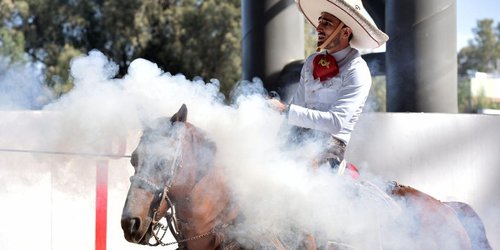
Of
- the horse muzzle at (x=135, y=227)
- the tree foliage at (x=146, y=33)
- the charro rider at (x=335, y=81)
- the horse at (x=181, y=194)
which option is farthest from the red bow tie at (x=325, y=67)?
the tree foliage at (x=146, y=33)

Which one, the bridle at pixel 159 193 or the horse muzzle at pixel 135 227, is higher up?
the bridle at pixel 159 193

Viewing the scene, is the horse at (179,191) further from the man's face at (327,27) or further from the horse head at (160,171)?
the man's face at (327,27)

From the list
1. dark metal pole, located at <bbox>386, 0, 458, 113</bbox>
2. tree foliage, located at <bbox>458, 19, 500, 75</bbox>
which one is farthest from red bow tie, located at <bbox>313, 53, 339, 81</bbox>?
tree foliage, located at <bbox>458, 19, 500, 75</bbox>

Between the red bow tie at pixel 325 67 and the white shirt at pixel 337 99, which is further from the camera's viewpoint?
the red bow tie at pixel 325 67

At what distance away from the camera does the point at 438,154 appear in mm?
7559

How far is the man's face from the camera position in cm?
460

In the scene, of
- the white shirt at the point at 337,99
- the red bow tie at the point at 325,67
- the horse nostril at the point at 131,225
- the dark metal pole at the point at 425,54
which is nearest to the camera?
the horse nostril at the point at 131,225

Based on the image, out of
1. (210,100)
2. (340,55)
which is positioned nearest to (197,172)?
(210,100)

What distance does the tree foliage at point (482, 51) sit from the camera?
43.6 m

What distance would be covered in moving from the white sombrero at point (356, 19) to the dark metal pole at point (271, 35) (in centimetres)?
599

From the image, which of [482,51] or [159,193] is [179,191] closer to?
[159,193]

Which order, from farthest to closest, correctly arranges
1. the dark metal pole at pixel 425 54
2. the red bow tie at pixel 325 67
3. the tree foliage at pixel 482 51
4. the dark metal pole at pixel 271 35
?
the tree foliage at pixel 482 51
the dark metal pole at pixel 271 35
the dark metal pole at pixel 425 54
the red bow tie at pixel 325 67

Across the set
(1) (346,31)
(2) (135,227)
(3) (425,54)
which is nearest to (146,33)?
(3) (425,54)

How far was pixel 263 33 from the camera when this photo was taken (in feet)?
Result: 35.9
